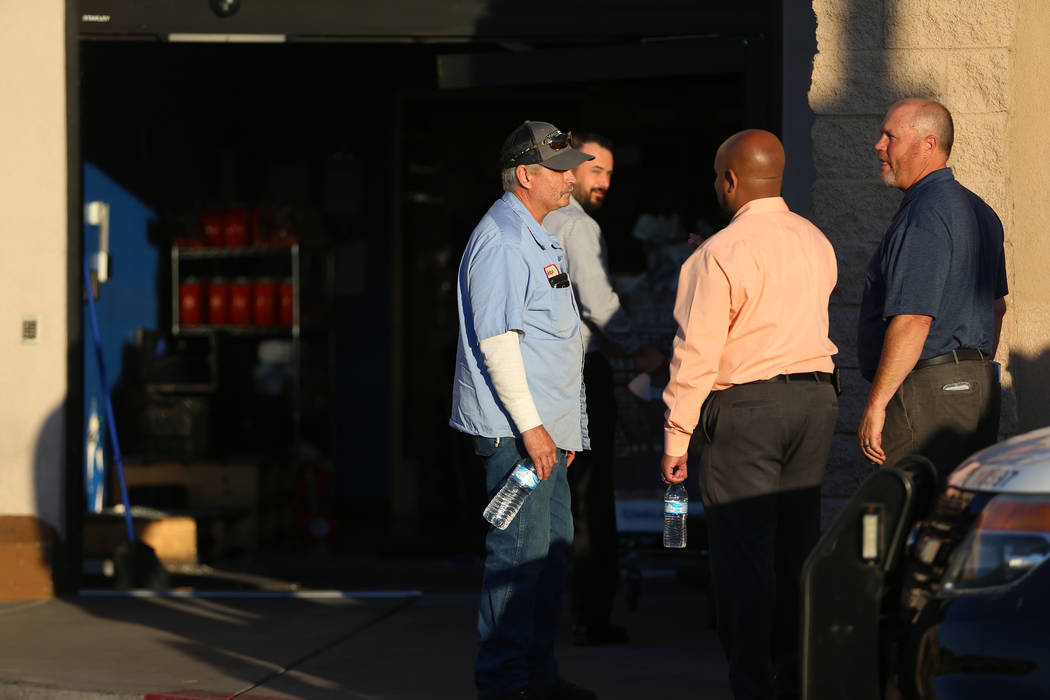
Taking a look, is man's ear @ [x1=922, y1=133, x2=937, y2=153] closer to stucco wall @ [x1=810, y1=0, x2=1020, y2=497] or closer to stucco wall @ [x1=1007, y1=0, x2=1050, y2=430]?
stucco wall @ [x1=810, y1=0, x2=1020, y2=497]

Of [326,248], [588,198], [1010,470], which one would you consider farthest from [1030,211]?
[326,248]

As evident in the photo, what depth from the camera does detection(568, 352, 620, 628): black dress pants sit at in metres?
6.11

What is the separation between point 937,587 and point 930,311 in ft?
5.22

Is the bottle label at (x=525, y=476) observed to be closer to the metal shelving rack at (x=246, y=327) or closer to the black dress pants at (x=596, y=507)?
the black dress pants at (x=596, y=507)

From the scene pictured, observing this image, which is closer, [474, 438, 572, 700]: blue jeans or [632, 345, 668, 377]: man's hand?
[474, 438, 572, 700]: blue jeans

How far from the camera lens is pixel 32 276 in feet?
24.3

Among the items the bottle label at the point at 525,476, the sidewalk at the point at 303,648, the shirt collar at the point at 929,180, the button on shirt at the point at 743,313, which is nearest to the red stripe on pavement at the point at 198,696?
the sidewalk at the point at 303,648

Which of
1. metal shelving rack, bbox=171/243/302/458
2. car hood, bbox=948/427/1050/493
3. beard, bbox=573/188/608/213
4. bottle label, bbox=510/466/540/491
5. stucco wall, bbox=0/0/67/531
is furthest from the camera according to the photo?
metal shelving rack, bbox=171/243/302/458

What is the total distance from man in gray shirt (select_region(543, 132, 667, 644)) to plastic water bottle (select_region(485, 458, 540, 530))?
1376mm

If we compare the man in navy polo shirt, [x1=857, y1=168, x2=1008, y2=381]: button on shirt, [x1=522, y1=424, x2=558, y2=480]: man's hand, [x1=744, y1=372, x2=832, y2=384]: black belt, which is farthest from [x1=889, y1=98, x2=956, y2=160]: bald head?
[x1=522, y1=424, x2=558, y2=480]: man's hand

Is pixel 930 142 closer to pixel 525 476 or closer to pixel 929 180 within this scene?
pixel 929 180

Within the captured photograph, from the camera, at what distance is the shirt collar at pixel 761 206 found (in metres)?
4.57

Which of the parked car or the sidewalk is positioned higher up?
the parked car

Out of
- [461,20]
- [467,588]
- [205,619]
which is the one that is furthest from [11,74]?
[467,588]
